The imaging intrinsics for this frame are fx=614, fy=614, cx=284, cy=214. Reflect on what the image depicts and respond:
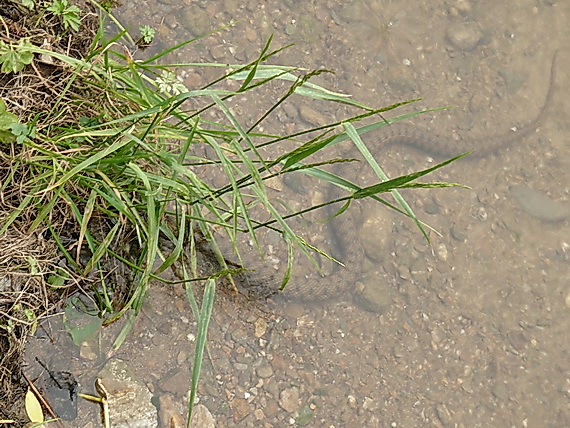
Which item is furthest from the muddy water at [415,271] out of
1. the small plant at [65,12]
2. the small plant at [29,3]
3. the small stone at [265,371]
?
the small plant at [29,3]

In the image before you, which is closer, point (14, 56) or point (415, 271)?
point (14, 56)

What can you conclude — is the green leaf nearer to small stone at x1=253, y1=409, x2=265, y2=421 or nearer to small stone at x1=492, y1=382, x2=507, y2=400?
small stone at x1=253, y1=409, x2=265, y2=421

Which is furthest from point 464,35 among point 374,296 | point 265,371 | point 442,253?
point 265,371

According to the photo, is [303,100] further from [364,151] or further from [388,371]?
[364,151]

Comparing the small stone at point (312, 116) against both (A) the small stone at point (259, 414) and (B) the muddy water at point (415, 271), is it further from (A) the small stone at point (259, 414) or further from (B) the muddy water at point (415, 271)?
(A) the small stone at point (259, 414)

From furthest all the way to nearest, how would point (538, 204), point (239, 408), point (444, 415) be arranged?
point (538, 204)
point (444, 415)
point (239, 408)

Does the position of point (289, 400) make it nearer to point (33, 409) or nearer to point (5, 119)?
point (33, 409)

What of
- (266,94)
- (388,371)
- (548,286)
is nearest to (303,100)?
(266,94)
